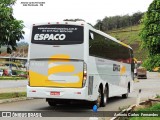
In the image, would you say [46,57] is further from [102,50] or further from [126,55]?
[126,55]

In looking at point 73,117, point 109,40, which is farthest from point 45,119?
point 109,40

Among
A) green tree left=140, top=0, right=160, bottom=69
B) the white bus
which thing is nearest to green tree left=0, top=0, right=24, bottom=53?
the white bus

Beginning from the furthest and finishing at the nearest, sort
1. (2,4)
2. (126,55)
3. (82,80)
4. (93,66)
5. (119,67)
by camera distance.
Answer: (126,55), (119,67), (2,4), (93,66), (82,80)

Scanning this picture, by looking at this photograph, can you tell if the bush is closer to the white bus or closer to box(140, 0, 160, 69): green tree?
box(140, 0, 160, 69): green tree

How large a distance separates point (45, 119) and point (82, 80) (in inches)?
116

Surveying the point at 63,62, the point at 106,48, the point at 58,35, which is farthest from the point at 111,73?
the point at 58,35

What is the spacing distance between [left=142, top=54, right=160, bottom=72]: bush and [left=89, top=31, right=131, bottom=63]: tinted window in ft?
7.97

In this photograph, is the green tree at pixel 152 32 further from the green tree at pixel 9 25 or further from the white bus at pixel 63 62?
the green tree at pixel 9 25

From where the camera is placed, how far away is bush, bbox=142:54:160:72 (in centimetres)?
1538

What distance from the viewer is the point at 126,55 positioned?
25.6 meters

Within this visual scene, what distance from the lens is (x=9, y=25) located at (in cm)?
2028

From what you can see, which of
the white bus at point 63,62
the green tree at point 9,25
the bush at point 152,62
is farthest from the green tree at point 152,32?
the green tree at point 9,25

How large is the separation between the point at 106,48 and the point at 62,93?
4374mm

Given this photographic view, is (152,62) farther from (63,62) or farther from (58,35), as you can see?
(58,35)
